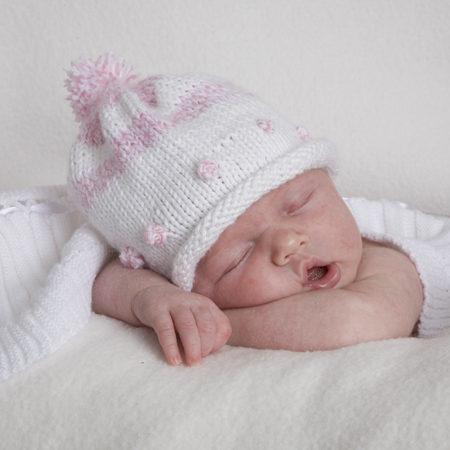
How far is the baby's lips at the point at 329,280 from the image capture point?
3.24 ft

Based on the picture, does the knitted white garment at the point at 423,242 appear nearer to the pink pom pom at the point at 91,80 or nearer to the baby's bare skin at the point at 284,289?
the baby's bare skin at the point at 284,289

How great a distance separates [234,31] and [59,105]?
0.61m

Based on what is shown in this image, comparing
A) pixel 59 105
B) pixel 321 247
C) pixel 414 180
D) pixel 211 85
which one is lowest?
pixel 414 180

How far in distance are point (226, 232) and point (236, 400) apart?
350 mm

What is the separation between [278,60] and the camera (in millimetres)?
1771

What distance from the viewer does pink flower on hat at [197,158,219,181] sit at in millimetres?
952

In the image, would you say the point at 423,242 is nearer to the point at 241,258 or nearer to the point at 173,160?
the point at 241,258

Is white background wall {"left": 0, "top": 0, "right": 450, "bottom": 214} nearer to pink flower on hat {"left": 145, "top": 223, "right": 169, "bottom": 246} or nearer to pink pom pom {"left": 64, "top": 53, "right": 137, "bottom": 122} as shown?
pink pom pom {"left": 64, "top": 53, "right": 137, "bottom": 122}

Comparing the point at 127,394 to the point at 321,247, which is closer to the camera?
the point at 127,394

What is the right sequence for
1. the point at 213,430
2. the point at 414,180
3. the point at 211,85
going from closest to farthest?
the point at 213,430 < the point at 211,85 < the point at 414,180

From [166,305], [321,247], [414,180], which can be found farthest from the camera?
[414,180]

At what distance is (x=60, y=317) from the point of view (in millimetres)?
922

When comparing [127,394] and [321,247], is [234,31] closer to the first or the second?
[321,247]

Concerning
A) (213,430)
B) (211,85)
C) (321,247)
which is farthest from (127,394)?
(211,85)
